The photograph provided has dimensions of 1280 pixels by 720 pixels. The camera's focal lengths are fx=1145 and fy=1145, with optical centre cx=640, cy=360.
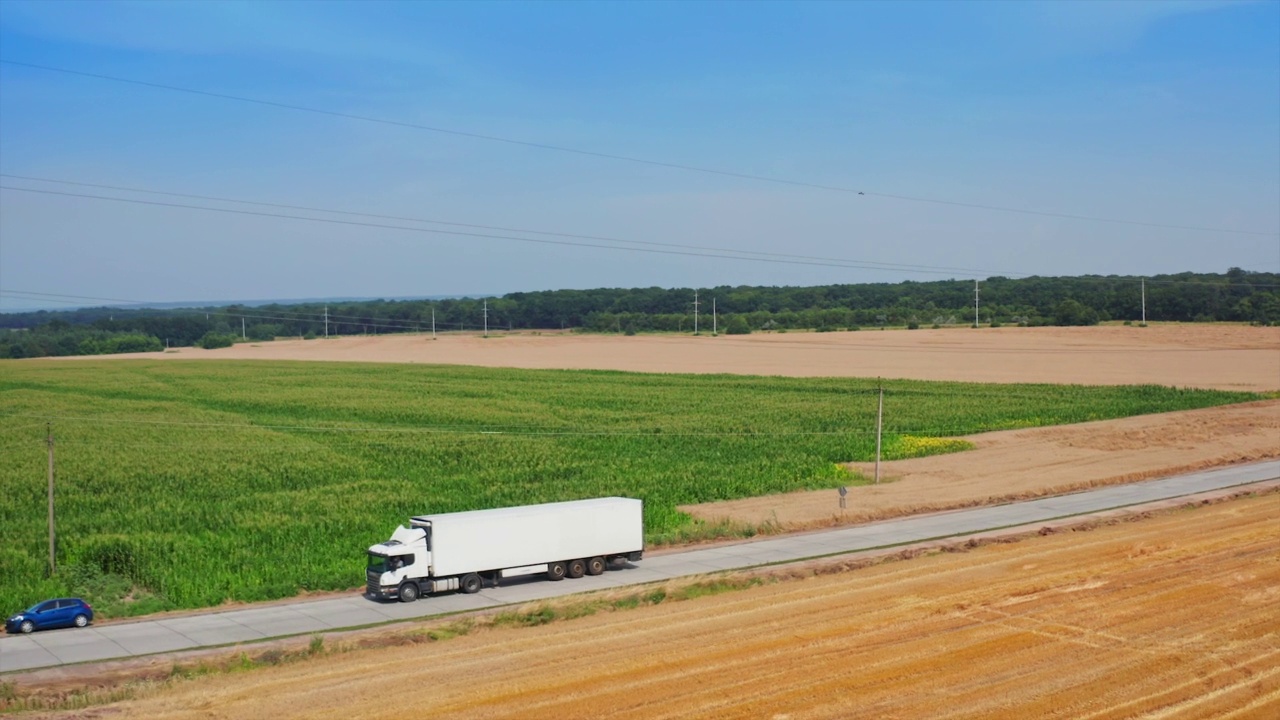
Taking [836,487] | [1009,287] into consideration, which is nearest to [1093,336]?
[1009,287]

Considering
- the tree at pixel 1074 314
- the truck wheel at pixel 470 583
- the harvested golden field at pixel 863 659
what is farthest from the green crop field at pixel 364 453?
the tree at pixel 1074 314

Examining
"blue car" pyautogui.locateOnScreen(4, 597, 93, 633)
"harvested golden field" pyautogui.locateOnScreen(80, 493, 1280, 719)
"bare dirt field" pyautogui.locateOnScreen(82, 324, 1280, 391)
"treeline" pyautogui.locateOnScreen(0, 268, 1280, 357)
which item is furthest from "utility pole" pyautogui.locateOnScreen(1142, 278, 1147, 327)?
"blue car" pyautogui.locateOnScreen(4, 597, 93, 633)

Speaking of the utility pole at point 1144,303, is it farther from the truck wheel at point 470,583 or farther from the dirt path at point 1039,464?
the truck wheel at point 470,583

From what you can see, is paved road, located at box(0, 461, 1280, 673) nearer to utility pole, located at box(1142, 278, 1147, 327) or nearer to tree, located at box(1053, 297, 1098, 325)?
utility pole, located at box(1142, 278, 1147, 327)

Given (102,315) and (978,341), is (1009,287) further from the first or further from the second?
(102,315)

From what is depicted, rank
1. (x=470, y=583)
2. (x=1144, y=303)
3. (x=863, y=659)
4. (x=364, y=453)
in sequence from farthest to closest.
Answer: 1. (x=1144, y=303)
2. (x=364, y=453)
3. (x=470, y=583)
4. (x=863, y=659)

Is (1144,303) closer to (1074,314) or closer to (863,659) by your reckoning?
(1074,314)

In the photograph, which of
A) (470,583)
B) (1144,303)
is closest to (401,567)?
(470,583)
